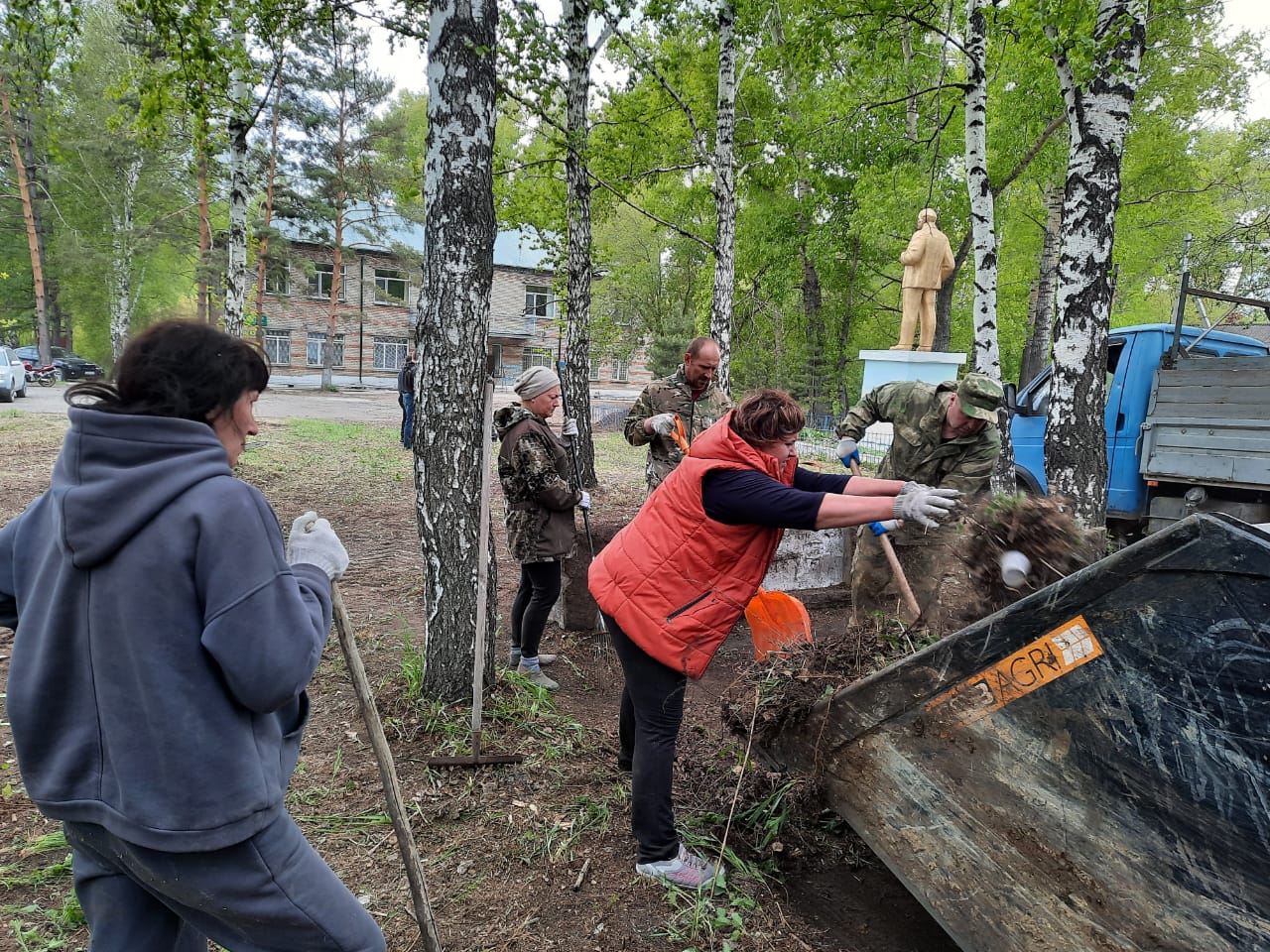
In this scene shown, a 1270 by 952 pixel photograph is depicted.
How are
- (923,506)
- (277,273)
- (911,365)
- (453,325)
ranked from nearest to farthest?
(923,506), (453,325), (911,365), (277,273)

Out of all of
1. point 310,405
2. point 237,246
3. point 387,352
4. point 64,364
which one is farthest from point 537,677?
point 387,352

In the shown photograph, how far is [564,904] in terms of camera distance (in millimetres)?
2424

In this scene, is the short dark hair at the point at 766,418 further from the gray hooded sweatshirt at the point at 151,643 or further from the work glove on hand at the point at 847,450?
the work glove on hand at the point at 847,450

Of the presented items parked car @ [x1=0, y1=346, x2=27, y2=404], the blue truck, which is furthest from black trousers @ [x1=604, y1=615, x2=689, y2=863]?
parked car @ [x1=0, y1=346, x2=27, y2=404]

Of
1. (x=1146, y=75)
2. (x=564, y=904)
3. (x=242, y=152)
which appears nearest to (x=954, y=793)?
(x=564, y=904)

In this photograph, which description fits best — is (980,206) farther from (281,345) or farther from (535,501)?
(281,345)

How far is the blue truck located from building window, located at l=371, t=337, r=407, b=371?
3416 cm

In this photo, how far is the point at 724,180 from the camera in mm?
9625

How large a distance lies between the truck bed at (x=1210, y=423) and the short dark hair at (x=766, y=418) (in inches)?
219

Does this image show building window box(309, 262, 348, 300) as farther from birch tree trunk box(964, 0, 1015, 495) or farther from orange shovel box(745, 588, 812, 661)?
orange shovel box(745, 588, 812, 661)

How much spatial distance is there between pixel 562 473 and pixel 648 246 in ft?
84.7

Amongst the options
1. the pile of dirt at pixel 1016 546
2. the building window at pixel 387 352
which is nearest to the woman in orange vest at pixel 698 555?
the pile of dirt at pixel 1016 546

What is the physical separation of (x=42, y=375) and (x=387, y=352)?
14.7 meters

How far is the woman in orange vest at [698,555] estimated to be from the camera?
2.17 metres
